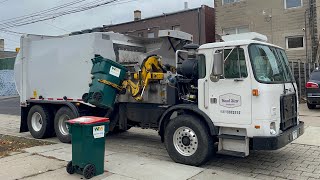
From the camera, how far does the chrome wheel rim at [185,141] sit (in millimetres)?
7020

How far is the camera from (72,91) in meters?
9.70

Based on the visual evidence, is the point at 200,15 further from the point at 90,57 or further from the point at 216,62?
the point at 216,62

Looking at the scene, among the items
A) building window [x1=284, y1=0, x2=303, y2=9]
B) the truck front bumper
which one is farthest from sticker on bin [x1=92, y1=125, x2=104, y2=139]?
building window [x1=284, y1=0, x2=303, y2=9]

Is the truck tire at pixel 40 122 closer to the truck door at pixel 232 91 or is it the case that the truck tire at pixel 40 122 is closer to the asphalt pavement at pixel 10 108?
the truck door at pixel 232 91

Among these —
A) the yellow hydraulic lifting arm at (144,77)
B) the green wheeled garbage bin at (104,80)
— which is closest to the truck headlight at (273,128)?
the yellow hydraulic lifting arm at (144,77)

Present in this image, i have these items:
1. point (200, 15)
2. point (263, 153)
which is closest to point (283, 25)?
point (200, 15)

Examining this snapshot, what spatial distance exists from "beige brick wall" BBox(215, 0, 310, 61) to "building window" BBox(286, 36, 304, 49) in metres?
0.26

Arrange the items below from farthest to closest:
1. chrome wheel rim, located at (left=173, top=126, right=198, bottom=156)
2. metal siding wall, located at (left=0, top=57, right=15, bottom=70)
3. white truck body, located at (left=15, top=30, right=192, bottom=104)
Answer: metal siding wall, located at (left=0, top=57, right=15, bottom=70), white truck body, located at (left=15, top=30, right=192, bottom=104), chrome wheel rim, located at (left=173, top=126, right=198, bottom=156)

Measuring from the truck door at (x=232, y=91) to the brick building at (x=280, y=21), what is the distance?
16.6 metres

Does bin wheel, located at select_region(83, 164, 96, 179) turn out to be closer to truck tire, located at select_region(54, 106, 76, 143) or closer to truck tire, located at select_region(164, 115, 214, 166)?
truck tire, located at select_region(164, 115, 214, 166)

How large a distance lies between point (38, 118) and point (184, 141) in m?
5.65

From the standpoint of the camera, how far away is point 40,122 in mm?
10805

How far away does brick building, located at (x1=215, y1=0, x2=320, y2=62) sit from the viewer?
2125 cm

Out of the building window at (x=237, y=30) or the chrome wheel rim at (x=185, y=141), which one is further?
the building window at (x=237, y=30)
